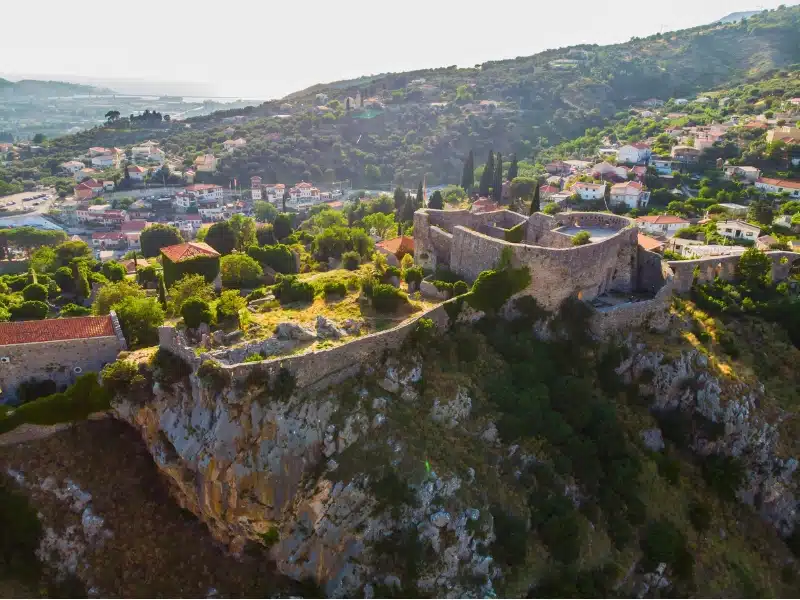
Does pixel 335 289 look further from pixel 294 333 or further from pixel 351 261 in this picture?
pixel 351 261

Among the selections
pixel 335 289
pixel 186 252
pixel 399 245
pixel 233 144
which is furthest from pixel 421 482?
pixel 233 144

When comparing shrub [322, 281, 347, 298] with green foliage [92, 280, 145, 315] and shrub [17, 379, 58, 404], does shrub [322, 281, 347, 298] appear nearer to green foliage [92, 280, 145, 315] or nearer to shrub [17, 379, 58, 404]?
green foliage [92, 280, 145, 315]

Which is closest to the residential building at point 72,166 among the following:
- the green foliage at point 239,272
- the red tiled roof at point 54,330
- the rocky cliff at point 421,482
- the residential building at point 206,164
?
the residential building at point 206,164

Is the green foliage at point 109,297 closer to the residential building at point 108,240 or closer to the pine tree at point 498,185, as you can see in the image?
the pine tree at point 498,185

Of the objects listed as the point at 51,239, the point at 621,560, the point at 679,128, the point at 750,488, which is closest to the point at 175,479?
the point at 621,560

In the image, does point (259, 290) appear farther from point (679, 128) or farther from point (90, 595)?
point (679, 128)

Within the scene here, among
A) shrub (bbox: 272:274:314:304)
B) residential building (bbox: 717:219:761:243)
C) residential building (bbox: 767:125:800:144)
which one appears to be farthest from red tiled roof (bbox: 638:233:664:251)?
residential building (bbox: 767:125:800:144)
